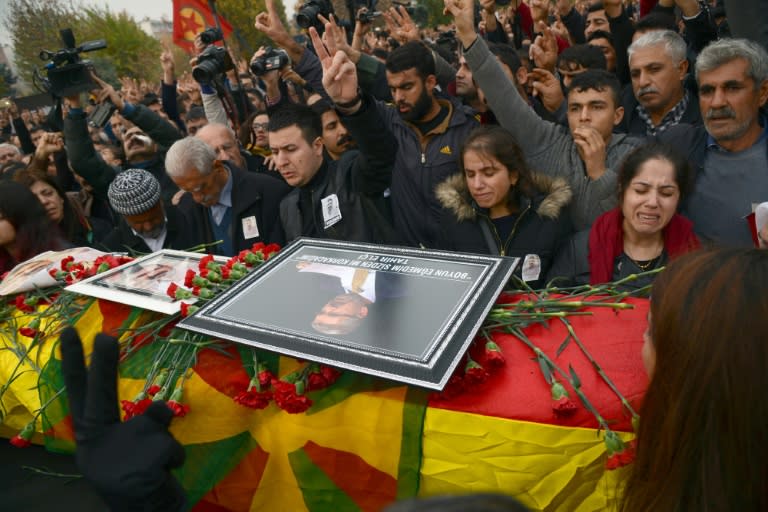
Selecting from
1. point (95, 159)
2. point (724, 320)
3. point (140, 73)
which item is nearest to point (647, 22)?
point (724, 320)

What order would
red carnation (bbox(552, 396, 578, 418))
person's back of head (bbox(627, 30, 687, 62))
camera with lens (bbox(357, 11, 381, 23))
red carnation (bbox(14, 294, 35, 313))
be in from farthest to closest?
camera with lens (bbox(357, 11, 381, 23)) < person's back of head (bbox(627, 30, 687, 62)) < red carnation (bbox(14, 294, 35, 313)) < red carnation (bbox(552, 396, 578, 418))

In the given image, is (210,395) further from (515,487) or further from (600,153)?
(600,153)

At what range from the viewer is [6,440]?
207 centimetres

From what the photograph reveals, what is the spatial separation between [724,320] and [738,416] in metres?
0.15

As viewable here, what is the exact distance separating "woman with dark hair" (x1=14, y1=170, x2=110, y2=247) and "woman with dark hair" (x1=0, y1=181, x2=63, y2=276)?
0.44m

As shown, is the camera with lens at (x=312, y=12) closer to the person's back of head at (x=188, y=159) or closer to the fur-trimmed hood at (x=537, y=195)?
the person's back of head at (x=188, y=159)

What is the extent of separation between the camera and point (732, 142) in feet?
7.18

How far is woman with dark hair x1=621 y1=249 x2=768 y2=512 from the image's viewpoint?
0.81 m

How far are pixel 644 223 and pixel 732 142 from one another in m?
0.68

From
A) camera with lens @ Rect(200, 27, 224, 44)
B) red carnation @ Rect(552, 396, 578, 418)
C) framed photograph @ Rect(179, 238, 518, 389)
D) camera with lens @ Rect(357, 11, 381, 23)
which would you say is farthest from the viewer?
camera with lens @ Rect(200, 27, 224, 44)

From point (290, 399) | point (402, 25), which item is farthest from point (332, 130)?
point (290, 399)

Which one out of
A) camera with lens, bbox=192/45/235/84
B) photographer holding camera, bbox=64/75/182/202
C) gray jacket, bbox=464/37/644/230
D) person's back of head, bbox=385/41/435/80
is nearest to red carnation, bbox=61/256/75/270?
photographer holding camera, bbox=64/75/182/202

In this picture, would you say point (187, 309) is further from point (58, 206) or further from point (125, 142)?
point (125, 142)

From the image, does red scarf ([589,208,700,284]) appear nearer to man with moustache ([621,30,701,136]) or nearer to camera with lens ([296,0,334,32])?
man with moustache ([621,30,701,136])
